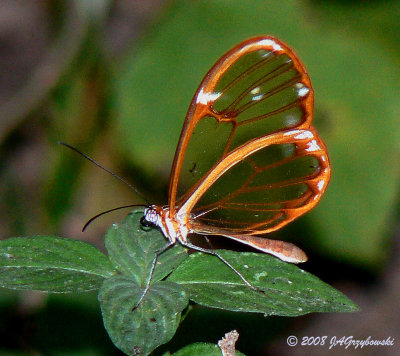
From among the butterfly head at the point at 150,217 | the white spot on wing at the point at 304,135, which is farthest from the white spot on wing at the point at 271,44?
the butterfly head at the point at 150,217

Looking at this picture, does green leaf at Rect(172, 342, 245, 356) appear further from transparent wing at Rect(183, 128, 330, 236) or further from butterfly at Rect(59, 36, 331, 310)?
transparent wing at Rect(183, 128, 330, 236)

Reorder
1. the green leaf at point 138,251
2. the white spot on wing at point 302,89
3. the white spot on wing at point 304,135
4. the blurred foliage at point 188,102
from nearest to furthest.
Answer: the green leaf at point 138,251 → the white spot on wing at point 302,89 → the white spot on wing at point 304,135 → the blurred foliage at point 188,102

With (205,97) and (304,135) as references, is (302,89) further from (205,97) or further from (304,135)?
(205,97)

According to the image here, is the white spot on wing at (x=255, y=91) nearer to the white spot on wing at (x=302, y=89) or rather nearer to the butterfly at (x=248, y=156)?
the butterfly at (x=248, y=156)

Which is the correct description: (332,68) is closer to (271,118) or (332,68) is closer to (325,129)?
(325,129)

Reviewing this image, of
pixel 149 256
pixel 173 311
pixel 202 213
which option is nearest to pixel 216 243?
pixel 202 213

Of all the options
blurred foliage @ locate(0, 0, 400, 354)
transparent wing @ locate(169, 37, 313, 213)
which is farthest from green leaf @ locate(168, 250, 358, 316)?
blurred foliage @ locate(0, 0, 400, 354)

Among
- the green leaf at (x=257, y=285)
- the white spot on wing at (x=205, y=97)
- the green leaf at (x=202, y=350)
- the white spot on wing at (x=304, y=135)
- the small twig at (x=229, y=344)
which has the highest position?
the white spot on wing at (x=205, y=97)
